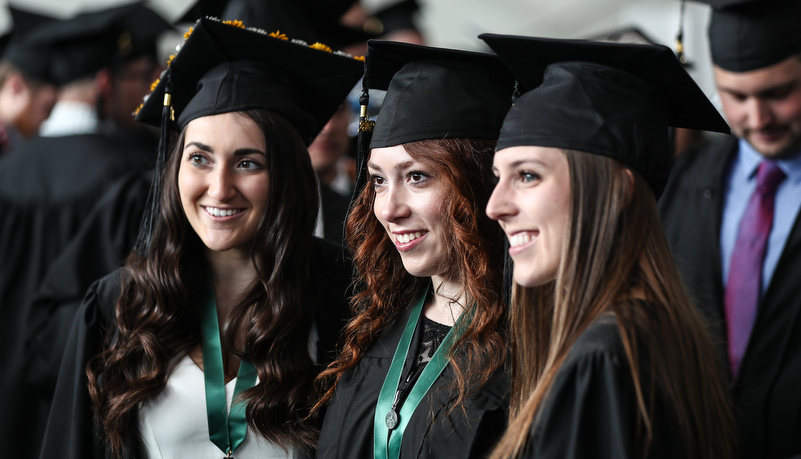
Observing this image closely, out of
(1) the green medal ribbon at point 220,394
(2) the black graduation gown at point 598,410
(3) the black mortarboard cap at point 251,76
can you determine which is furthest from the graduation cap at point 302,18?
(2) the black graduation gown at point 598,410

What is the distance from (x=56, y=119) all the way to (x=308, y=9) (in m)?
1.69

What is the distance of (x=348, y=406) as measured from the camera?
6.61 ft

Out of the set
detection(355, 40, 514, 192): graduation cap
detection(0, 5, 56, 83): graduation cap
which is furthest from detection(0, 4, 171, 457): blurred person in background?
detection(355, 40, 514, 192): graduation cap

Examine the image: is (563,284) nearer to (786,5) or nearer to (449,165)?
(449,165)

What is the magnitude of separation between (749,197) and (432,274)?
1479mm

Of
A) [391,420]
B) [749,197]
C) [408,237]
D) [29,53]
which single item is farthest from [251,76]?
[29,53]

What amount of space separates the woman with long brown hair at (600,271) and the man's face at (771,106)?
3.31 ft

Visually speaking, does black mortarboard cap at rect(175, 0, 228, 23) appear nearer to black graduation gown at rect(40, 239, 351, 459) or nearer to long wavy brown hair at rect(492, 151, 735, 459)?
black graduation gown at rect(40, 239, 351, 459)

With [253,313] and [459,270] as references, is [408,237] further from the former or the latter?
[253,313]

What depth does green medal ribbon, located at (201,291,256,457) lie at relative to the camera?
219 centimetres

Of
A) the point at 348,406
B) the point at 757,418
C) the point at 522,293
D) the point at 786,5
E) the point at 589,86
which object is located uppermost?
the point at 786,5

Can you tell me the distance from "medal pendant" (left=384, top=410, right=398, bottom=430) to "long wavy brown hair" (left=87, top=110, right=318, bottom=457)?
0.38m

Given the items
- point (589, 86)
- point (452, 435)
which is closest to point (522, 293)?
point (452, 435)

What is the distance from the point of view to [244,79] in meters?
2.32
